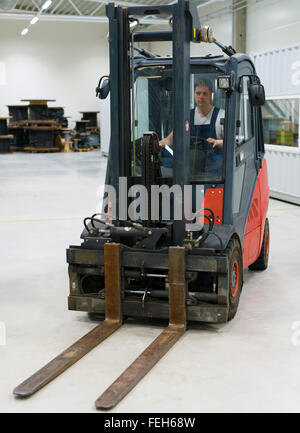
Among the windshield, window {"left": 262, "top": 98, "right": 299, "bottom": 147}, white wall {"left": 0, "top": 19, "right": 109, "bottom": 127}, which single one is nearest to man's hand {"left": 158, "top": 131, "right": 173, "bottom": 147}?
the windshield

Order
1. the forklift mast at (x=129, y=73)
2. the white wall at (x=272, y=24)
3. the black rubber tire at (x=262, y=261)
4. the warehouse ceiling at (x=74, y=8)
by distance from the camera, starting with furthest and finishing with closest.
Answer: the warehouse ceiling at (x=74, y=8)
the white wall at (x=272, y=24)
the black rubber tire at (x=262, y=261)
the forklift mast at (x=129, y=73)

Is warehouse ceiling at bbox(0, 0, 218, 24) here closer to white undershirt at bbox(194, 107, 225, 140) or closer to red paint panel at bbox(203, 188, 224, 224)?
white undershirt at bbox(194, 107, 225, 140)

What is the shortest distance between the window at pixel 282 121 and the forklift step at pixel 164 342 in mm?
6896

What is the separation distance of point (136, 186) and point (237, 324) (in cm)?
132

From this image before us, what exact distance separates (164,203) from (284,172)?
22.2 ft

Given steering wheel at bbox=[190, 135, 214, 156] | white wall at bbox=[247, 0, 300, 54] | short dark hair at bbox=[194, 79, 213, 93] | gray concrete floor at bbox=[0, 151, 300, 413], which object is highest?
white wall at bbox=[247, 0, 300, 54]

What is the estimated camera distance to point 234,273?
4.60 meters

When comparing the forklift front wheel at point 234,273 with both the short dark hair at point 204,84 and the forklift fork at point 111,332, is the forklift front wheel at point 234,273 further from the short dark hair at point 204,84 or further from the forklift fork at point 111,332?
the short dark hair at point 204,84

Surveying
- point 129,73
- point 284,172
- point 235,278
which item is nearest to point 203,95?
point 129,73

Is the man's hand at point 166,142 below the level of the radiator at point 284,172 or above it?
above

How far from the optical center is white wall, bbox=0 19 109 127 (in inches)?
1074

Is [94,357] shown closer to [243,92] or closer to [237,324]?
[237,324]

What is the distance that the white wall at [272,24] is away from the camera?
15.6m
